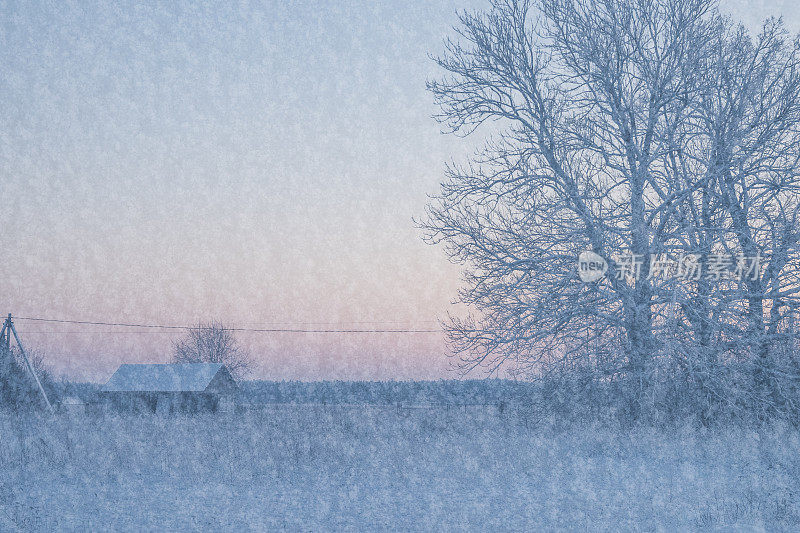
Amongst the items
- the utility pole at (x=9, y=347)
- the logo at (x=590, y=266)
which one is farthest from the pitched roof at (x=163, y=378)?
the logo at (x=590, y=266)

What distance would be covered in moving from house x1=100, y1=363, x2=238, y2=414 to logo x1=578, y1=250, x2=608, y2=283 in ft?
105

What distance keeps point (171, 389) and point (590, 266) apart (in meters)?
35.0

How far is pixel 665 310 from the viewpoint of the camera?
12.4 meters

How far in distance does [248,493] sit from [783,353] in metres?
10.5

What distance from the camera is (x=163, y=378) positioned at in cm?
4400

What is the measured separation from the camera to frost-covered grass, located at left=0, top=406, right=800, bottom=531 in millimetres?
7016

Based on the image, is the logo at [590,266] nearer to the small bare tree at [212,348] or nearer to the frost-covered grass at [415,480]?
the frost-covered grass at [415,480]

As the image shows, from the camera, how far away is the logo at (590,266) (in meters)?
12.8

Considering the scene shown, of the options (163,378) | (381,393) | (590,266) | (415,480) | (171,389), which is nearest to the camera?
(415,480)

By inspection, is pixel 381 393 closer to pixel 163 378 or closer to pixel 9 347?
pixel 163 378

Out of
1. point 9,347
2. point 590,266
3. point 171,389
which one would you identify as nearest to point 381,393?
point 171,389

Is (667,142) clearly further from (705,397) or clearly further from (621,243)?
(705,397)

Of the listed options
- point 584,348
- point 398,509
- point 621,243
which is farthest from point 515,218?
point 398,509

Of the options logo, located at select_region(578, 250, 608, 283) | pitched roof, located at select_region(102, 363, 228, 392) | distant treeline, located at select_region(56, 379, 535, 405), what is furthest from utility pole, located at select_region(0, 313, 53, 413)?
logo, located at select_region(578, 250, 608, 283)
